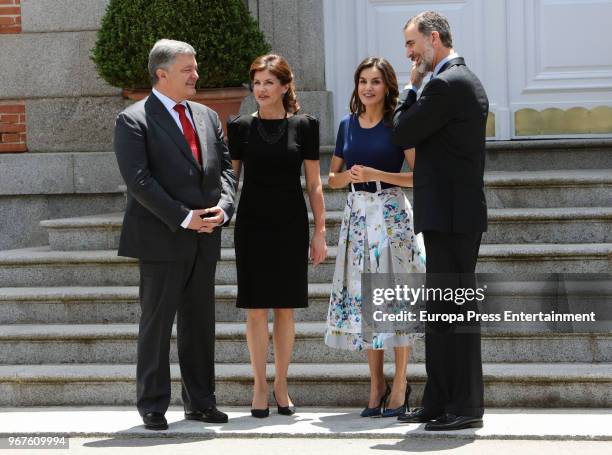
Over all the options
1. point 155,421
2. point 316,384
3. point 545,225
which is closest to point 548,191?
point 545,225

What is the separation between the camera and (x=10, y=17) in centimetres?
946

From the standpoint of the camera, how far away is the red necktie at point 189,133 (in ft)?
21.3

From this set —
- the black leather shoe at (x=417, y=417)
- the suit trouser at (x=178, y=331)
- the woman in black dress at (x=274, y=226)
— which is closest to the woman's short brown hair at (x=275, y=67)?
the woman in black dress at (x=274, y=226)

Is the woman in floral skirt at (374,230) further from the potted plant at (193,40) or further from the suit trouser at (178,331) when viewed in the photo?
the potted plant at (193,40)

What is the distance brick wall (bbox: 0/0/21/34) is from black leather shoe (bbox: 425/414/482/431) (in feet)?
15.9

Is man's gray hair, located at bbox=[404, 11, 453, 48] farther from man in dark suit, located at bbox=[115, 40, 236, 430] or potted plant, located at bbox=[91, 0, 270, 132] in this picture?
potted plant, located at bbox=[91, 0, 270, 132]

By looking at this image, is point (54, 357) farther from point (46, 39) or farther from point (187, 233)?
point (46, 39)

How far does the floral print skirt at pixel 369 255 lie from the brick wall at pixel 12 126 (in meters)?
3.74

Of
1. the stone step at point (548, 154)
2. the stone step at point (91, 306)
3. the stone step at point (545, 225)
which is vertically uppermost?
the stone step at point (548, 154)

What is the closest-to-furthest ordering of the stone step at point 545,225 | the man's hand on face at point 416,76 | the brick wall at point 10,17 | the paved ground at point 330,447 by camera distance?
the paved ground at point 330,447
the man's hand on face at point 416,76
the stone step at point 545,225
the brick wall at point 10,17

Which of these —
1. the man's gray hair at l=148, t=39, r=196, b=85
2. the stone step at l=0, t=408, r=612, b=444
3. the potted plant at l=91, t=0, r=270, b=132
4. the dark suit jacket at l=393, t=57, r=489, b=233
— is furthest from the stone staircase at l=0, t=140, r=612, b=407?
the man's gray hair at l=148, t=39, r=196, b=85

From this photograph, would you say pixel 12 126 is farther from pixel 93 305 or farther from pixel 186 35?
pixel 93 305

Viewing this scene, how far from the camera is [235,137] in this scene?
667 centimetres

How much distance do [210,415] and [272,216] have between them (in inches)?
40.8
